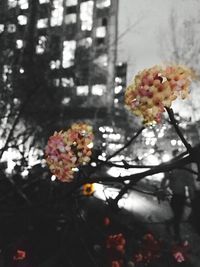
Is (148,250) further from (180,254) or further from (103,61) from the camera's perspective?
(103,61)

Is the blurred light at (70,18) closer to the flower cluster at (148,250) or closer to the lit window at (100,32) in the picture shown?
the lit window at (100,32)

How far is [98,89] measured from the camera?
89.1 meters

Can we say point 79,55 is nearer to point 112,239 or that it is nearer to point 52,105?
point 52,105

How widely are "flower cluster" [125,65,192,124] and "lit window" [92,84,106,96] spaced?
85.3m

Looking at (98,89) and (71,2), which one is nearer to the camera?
(98,89)

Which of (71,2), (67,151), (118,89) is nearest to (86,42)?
(71,2)

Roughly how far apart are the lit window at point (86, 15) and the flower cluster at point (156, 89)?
95406 millimetres

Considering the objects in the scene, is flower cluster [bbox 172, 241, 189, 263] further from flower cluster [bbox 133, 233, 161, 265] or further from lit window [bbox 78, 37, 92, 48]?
lit window [bbox 78, 37, 92, 48]

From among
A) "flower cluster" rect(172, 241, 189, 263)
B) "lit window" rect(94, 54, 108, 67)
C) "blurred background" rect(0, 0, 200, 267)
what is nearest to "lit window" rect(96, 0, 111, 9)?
"blurred background" rect(0, 0, 200, 267)

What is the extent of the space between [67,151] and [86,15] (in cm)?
9665

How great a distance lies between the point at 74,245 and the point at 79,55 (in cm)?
3084

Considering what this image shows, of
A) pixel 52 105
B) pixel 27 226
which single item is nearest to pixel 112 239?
pixel 27 226

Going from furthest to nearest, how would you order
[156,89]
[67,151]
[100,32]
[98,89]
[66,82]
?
[100,32], [98,89], [66,82], [67,151], [156,89]

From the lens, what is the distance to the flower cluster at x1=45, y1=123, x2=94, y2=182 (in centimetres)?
295
